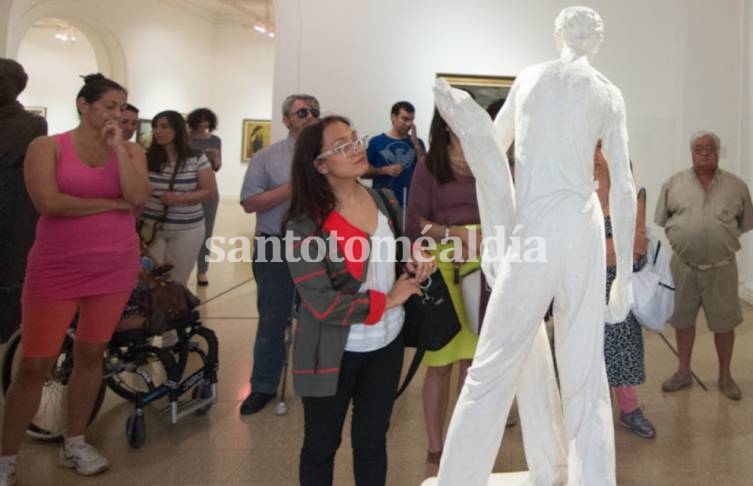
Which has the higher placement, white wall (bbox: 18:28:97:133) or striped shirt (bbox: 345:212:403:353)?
white wall (bbox: 18:28:97:133)

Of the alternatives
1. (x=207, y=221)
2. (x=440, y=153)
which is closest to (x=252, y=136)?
(x=207, y=221)

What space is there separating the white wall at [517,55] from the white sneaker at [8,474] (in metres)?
4.69

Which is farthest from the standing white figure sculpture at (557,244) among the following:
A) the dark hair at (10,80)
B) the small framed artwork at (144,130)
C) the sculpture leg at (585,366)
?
the small framed artwork at (144,130)

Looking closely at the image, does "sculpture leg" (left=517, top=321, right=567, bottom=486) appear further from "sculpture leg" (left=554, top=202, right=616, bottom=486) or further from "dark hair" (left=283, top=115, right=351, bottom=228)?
→ "dark hair" (left=283, top=115, right=351, bottom=228)

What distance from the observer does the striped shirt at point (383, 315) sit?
214cm

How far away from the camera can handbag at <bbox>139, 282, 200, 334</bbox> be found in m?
3.41

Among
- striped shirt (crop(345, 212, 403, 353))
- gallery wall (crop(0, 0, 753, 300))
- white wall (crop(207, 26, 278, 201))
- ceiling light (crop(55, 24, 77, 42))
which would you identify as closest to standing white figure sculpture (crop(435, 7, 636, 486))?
Result: striped shirt (crop(345, 212, 403, 353))

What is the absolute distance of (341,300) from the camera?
203 cm

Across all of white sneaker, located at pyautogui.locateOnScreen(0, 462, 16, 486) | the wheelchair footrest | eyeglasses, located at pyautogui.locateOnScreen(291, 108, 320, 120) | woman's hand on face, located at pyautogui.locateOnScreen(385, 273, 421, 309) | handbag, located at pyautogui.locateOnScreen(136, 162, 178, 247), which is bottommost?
white sneaker, located at pyautogui.locateOnScreen(0, 462, 16, 486)

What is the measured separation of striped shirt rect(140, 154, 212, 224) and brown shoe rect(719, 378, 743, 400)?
3.66 metres

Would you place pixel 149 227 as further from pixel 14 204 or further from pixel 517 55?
pixel 517 55

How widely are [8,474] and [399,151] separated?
385 centimetres

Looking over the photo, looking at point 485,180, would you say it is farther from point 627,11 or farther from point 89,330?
point 627,11

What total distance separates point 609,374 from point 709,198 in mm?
1632
